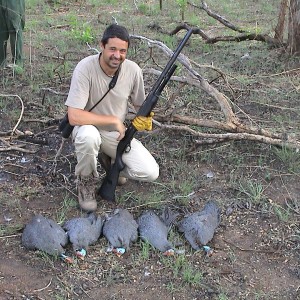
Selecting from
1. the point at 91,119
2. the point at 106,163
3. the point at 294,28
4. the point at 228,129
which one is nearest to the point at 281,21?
the point at 294,28

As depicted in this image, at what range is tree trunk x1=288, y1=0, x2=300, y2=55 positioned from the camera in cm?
727

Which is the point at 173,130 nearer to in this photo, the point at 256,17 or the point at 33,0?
the point at 256,17

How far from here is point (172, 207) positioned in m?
4.34

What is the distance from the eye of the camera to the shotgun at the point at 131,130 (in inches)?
162

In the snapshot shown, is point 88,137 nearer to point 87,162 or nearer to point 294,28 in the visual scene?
point 87,162

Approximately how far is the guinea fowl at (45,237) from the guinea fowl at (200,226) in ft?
2.94

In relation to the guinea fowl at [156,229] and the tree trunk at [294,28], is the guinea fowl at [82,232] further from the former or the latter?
the tree trunk at [294,28]

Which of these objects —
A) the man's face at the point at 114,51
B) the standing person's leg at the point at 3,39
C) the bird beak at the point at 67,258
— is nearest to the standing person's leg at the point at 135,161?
the man's face at the point at 114,51

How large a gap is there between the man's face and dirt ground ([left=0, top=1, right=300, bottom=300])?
1.15m

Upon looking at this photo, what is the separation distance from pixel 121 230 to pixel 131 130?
0.79 metres

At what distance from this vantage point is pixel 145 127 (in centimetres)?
411

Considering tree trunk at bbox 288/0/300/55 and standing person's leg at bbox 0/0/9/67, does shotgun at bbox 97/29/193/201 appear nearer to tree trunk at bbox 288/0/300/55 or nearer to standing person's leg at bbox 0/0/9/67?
standing person's leg at bbox 0/0/9/67

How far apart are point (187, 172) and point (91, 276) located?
5.21ft

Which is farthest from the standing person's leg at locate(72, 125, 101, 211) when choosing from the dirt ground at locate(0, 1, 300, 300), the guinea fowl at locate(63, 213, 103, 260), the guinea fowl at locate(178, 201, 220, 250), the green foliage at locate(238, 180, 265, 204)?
the green foliage at locate(238, 180, 265, 204)
